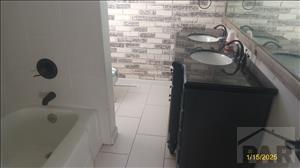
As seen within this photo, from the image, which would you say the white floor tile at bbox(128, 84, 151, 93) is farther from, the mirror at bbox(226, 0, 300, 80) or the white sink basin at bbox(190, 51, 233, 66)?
the mirror at bbox(226, 0, 300, 80)

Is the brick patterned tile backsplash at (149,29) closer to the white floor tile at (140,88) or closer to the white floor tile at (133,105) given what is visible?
the white floor tile at (140,88)

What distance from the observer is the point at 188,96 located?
1.12m

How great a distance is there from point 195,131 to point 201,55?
0.71 meters

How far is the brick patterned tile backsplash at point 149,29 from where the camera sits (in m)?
2.54

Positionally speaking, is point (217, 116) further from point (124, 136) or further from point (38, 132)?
point (38, 132)

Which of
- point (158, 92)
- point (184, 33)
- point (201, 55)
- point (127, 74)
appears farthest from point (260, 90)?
point (127, 74)

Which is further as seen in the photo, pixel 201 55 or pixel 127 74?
pixel 127 74

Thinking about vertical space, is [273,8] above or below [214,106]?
above

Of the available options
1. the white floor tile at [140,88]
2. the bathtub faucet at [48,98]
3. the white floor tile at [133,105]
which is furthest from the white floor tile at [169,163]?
the white floor tile at [140,88]

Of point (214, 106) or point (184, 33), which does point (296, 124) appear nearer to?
point (214, 106)

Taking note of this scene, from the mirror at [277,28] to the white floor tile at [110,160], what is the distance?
134cm

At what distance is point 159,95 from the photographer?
271cm

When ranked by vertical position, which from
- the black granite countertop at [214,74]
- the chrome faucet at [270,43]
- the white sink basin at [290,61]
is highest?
the chrome faucet at [270,43]

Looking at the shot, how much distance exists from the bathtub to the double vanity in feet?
2.35
